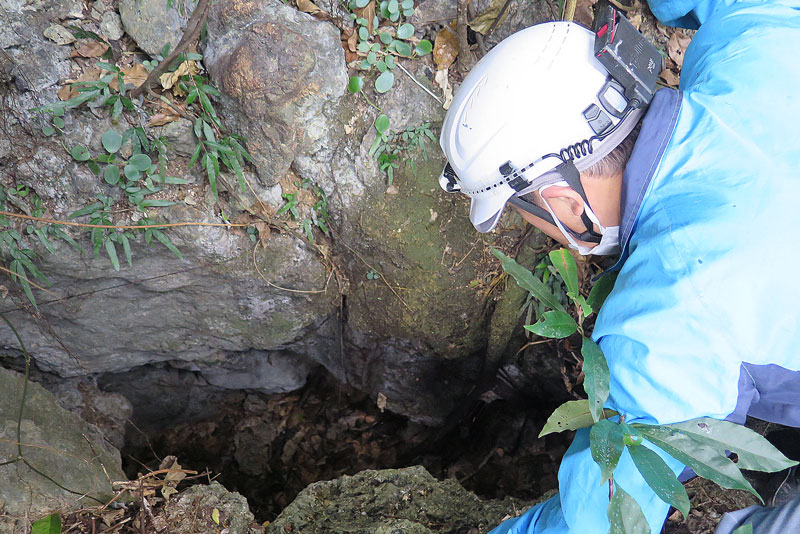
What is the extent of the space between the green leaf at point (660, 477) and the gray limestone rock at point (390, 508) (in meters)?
0.89

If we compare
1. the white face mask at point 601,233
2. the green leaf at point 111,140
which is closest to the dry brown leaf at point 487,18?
the white face mask at point 601,233

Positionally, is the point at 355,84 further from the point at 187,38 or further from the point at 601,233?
the point at 601,233

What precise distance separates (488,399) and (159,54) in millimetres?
2641

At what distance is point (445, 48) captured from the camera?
2.27m

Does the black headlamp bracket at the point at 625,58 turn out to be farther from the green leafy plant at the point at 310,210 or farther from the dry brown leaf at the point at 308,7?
the green leafy plant at the point at 310,210

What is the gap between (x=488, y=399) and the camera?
3.36 m

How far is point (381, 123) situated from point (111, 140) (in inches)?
43.4

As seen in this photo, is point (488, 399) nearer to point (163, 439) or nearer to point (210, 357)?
point (210, 357)

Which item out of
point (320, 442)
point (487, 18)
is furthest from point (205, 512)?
point (487, 18)

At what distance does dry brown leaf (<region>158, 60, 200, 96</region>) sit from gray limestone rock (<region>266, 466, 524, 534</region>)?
1781mm

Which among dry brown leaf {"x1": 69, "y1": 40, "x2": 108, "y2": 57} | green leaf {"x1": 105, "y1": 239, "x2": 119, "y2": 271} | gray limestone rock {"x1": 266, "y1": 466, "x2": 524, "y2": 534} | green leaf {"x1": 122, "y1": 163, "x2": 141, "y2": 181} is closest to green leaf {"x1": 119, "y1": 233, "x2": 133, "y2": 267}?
green leaf {"x1": 105, "y1": 239, "x2": 119, "y2": 271}

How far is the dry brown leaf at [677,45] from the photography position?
7.86 ft

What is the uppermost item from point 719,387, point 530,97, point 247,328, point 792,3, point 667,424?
point 792,3

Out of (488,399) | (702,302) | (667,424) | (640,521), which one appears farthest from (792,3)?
(488,399)
